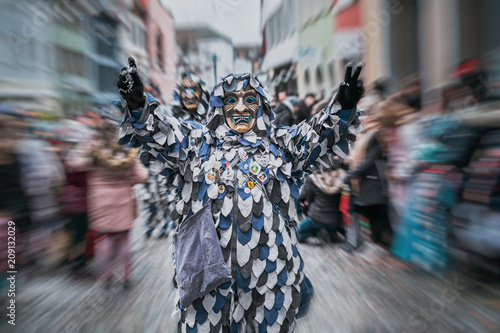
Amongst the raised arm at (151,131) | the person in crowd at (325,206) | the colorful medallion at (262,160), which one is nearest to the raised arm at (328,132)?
the colorful medallion at (262,160)

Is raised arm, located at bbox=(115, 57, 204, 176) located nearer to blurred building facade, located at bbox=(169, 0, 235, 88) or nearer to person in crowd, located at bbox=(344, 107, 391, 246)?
blurred building facade, located at bbox=(169, 0, 235, 88)

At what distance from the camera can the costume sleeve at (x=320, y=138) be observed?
5.31 ft

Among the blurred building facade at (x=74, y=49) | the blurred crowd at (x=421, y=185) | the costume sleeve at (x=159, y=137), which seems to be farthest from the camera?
the blurred building facade at (x=74, y=49)

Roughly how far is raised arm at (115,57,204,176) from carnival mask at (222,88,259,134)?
0.20 meters

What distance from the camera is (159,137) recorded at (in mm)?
1570

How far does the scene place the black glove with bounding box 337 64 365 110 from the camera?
58.4 inches

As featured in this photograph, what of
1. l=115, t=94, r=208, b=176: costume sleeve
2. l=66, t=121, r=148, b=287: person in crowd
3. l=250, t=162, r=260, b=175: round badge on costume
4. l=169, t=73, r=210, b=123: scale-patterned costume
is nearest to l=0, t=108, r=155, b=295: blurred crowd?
l=66, t=121, r=148, b=287: person in crowd

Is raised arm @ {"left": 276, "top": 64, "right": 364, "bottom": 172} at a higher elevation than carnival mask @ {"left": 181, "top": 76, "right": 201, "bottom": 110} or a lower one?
lower

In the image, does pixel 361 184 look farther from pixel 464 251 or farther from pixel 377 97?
pixel 464 251

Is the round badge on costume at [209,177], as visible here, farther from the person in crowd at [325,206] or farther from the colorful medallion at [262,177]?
the person in crowd at [325,206]

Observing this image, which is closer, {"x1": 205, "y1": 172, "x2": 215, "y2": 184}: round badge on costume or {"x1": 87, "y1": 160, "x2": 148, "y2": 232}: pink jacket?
{"x1": 205, "y1": 172, "x2": 215, "y2": 184}: round badge on costume

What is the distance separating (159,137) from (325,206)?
2785mm

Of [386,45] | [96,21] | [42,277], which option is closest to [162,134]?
[96,21]

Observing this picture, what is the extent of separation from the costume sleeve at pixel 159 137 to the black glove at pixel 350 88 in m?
0.79
